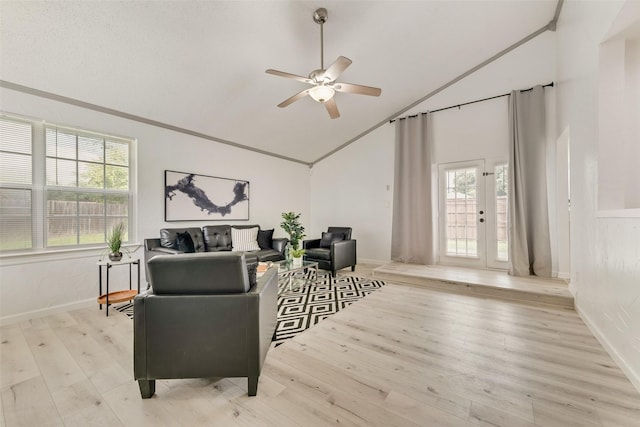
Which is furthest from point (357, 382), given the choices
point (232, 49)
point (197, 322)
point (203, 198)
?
point (203, 198)

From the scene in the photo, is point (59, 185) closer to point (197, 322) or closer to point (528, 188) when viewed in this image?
point (197, 322)

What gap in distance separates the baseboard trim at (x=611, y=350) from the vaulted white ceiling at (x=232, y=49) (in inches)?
145

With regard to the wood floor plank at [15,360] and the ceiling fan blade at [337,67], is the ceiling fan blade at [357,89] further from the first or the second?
the wood floor plank at [15,360]

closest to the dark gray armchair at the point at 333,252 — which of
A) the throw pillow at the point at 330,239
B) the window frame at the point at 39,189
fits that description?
the throw pillow at the point at 330,239

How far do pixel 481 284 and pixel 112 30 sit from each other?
511 centimetres

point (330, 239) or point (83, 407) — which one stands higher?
point (330, 239)

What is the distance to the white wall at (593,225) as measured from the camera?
5.65ft

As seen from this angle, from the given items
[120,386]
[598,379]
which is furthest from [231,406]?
[598,379]

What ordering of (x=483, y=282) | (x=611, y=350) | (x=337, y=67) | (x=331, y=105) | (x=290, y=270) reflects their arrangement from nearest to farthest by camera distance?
(x=611, y=350)
(x=337, y=67)
(x=331, y=105)
(x=290, y=270)
(x=483, y=282)

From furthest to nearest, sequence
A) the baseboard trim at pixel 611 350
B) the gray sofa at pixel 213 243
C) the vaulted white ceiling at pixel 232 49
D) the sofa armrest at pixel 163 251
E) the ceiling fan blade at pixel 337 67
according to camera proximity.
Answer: the gray sofa at pixel 213 243 < the sofa armrest at pixel 163 251 < the vaulted white ceiling at pixel 232 49 < the ceiling fan blade at pixel 337 67 < the baseboard trim at pixel 611 350

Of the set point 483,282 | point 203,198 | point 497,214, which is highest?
point 203,198

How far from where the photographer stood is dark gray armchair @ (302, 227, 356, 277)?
14.2 feet

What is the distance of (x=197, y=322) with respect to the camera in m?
1.49

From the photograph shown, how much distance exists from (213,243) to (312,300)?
2.02 m
